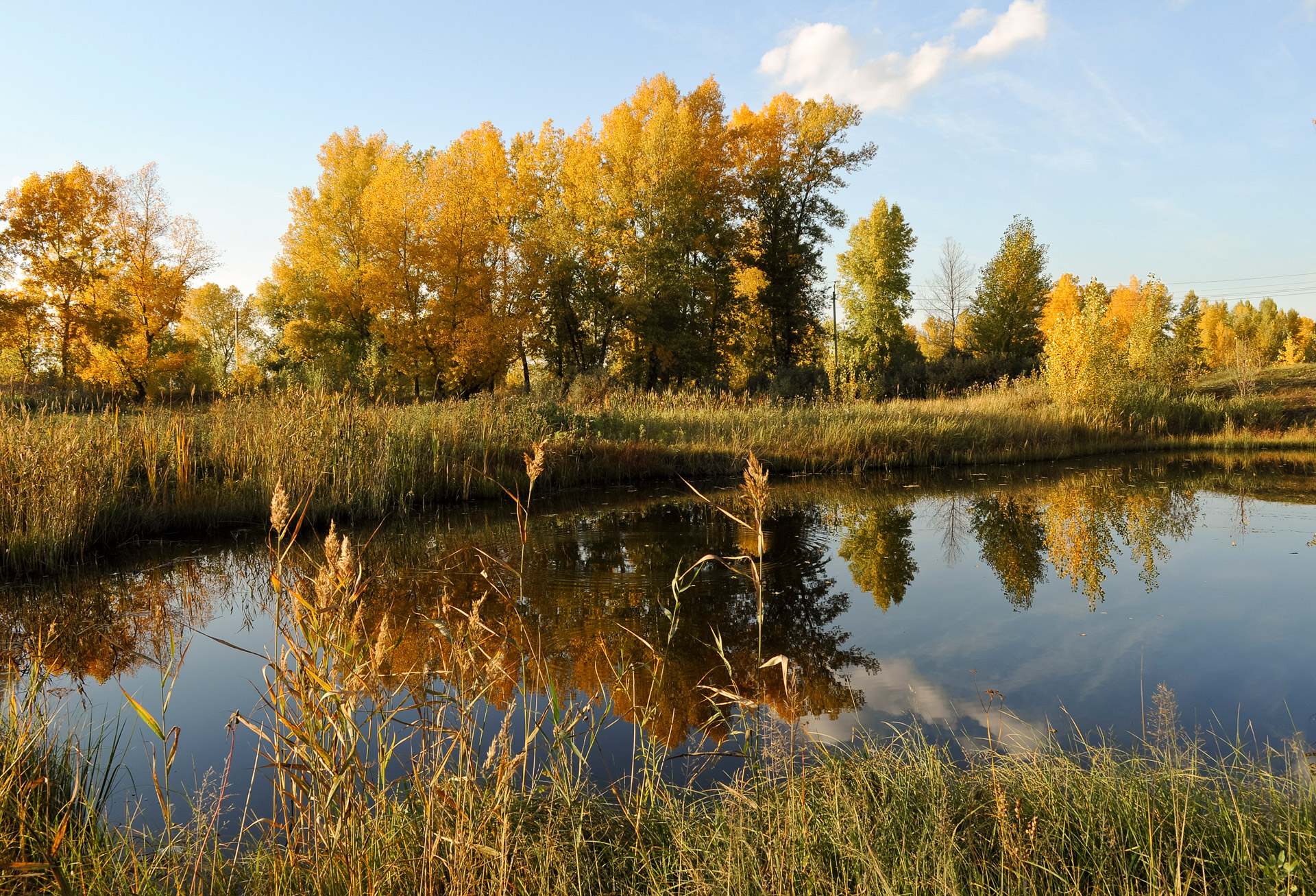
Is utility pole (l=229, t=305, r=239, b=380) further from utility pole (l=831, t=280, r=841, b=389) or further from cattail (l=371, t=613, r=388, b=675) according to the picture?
cattail (l=371, t=613, r=388, b=675)

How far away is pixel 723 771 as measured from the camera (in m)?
2.59

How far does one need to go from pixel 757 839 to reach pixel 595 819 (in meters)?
0.52

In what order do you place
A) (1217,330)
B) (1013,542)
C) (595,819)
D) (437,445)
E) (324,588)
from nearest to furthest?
(324,588) → (595,819) → (1013,542) → (437,445) → (1217,330)

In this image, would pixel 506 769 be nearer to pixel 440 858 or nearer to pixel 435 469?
pixel 440 858

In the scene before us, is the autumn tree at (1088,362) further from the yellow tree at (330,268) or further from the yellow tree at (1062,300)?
the yellow tree at (330,268)

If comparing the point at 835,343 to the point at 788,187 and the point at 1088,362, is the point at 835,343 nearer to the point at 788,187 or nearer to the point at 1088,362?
the point at 788,187

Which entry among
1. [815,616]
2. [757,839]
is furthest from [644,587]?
[757,839]

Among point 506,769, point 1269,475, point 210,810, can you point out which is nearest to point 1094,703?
point 506,769

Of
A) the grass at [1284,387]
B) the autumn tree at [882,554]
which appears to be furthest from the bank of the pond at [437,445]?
the grass at [1284,387]

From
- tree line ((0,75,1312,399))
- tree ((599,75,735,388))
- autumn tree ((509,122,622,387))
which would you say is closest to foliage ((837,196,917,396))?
tree line ((0,75,1312,399))

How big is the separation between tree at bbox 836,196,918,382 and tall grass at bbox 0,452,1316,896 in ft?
99.9

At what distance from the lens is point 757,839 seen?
5.93 feet

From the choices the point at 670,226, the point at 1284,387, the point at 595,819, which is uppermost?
the point at 670,226

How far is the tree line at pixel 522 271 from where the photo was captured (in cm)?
2288
